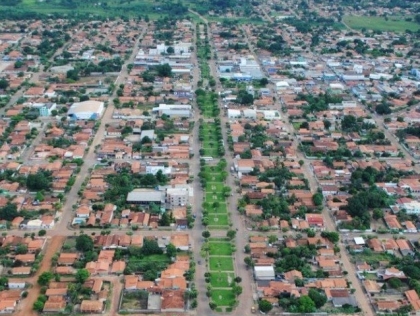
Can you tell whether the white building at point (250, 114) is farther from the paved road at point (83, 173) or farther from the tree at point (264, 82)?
the paved road at point (83, 173)

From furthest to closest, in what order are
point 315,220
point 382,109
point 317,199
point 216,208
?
point 382,109 → point 317,199 → point 216,208 → point 315,220

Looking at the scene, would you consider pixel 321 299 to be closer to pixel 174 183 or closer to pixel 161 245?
pixel 161 245

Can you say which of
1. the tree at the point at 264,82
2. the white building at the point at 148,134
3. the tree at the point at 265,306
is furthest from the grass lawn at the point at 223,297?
the tree at the point at 264,82

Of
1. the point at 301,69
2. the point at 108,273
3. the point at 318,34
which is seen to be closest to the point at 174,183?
the point at 108,273

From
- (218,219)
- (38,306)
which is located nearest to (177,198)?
(218,219)

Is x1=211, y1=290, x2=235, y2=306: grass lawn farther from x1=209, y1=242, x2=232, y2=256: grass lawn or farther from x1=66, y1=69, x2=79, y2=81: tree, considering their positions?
x1=66, y1=69, x2=79, y2=81: tree

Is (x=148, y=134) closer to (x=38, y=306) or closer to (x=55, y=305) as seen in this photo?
(x=55, y=305)
